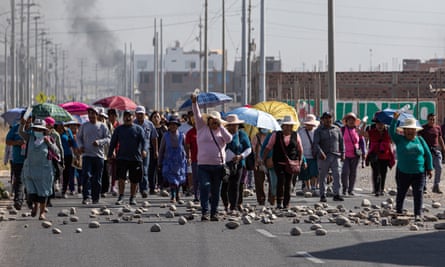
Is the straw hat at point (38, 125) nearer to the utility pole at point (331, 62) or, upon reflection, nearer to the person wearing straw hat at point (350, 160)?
the person wearing straw hat at point (350, 160)

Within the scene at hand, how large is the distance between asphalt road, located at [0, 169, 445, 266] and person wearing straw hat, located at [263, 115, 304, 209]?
1322mm

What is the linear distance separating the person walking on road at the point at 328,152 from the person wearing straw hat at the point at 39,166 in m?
6.14

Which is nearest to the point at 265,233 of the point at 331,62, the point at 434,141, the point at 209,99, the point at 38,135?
the point at 38,135

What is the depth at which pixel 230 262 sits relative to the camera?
13.6 meters

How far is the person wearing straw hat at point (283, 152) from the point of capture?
2128 centimetres

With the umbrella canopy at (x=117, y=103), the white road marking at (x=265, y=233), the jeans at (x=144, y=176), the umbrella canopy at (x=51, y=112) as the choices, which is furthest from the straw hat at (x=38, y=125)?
the umbrella canopy at (x=117, y=103)

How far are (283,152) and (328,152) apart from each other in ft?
7.63

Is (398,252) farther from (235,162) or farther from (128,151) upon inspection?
(128,151)

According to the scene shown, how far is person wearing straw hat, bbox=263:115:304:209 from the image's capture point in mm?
21281

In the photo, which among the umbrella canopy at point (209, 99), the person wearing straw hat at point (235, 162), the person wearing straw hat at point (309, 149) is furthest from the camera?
the umbrella canopy at point (209, 99)

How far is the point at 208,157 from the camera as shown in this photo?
19047 mm

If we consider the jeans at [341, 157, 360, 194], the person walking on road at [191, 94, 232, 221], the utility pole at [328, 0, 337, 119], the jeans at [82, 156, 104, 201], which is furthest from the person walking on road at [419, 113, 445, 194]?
the utility pole at [328, 0, 337, 119]

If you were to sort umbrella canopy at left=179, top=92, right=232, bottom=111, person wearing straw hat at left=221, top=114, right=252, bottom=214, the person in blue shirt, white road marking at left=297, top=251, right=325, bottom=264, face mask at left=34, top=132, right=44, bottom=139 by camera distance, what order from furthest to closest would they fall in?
umbrella canopy at left=179, top=92, right=232, bottom=111 < the person in blue shirt < person wearing straw hat at left=221, top=114, right=252, bottom=214 < face mask at left=34, top=132, right=44, bottom=139 < white road marking at left=297, top=251, right=325, bottom=264

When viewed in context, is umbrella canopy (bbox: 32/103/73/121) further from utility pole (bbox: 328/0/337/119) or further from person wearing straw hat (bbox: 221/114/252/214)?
utility pole (bbox: 328/0/337/119)
